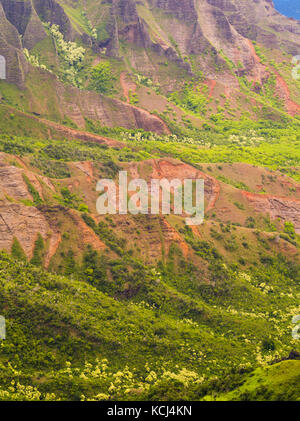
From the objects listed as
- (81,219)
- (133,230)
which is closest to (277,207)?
(133,230)

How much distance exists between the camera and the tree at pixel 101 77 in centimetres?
13975

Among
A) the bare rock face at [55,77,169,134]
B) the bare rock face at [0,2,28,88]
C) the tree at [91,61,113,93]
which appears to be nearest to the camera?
the bare rock face at [0,2,28,88]

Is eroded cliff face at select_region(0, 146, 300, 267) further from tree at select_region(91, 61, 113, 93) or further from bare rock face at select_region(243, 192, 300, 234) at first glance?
tree at select_region(91, 61, 113, 93)

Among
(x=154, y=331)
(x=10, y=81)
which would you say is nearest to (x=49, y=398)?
(x=154, y=331)

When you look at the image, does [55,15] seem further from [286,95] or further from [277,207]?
[277,207]

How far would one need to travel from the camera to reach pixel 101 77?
14150cm

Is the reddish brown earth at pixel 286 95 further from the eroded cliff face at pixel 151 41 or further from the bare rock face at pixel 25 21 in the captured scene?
the bare rock face at pixel 25 21

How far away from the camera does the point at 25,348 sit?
48.0 m

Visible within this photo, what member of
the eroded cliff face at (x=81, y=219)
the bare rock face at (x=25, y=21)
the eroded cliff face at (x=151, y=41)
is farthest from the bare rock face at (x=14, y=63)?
the eroded cliff face at (x=81, y=219)

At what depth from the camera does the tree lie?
458ft

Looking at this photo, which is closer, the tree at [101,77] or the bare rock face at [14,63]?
the bare rock face at [14,63]

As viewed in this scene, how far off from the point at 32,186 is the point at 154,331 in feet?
77.3

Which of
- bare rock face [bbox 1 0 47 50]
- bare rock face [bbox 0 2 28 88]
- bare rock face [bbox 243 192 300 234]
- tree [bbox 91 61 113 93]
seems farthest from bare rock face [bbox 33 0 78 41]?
bare rock face [bbox 243 192 300 234]
